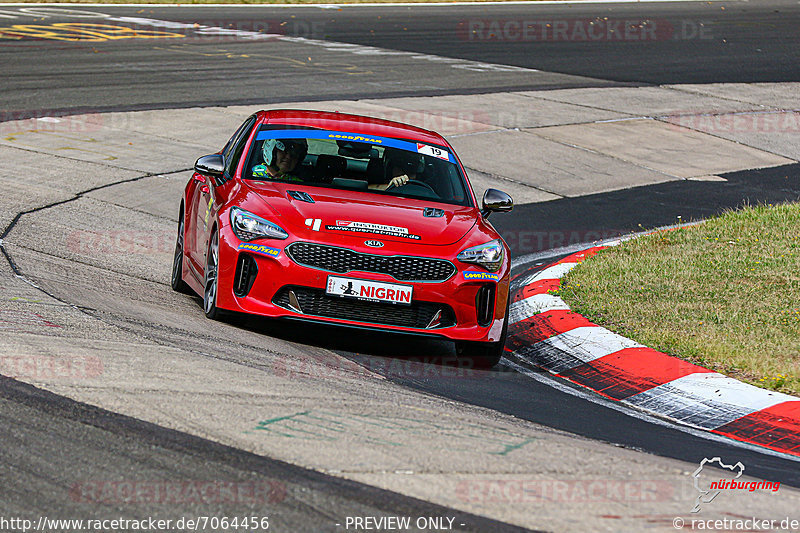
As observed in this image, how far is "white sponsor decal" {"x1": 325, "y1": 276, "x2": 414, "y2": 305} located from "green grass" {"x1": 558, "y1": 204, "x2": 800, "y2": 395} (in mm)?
1911

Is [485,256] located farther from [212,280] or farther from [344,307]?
[212,280]

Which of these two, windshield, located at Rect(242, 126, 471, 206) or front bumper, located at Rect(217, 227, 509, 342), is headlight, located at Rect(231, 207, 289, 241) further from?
windshield, located at Rect(242, 126, 471, 206)

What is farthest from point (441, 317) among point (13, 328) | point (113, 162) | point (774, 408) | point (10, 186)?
point (113, 162)

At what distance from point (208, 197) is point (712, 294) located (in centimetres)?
400

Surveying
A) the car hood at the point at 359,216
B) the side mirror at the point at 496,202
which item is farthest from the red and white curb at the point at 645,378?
the car hood at the point at 359,216

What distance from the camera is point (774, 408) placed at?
21.7 feet

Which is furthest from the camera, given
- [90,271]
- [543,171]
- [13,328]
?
[543,171]

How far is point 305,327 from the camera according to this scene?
8141 millimetres

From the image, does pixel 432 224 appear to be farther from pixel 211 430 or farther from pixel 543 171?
pixel 543 171

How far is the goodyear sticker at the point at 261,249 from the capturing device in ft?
23.8

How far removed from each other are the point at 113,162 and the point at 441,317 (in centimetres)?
724

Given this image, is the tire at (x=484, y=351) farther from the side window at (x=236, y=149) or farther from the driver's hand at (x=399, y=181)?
the side window at (x=236, y=149)

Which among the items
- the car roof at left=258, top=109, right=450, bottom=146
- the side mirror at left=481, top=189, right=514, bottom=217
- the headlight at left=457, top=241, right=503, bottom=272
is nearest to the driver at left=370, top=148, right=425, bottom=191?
the car roof at left=258, top=109, right=450, bottom=146

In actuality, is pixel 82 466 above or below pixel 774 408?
above
